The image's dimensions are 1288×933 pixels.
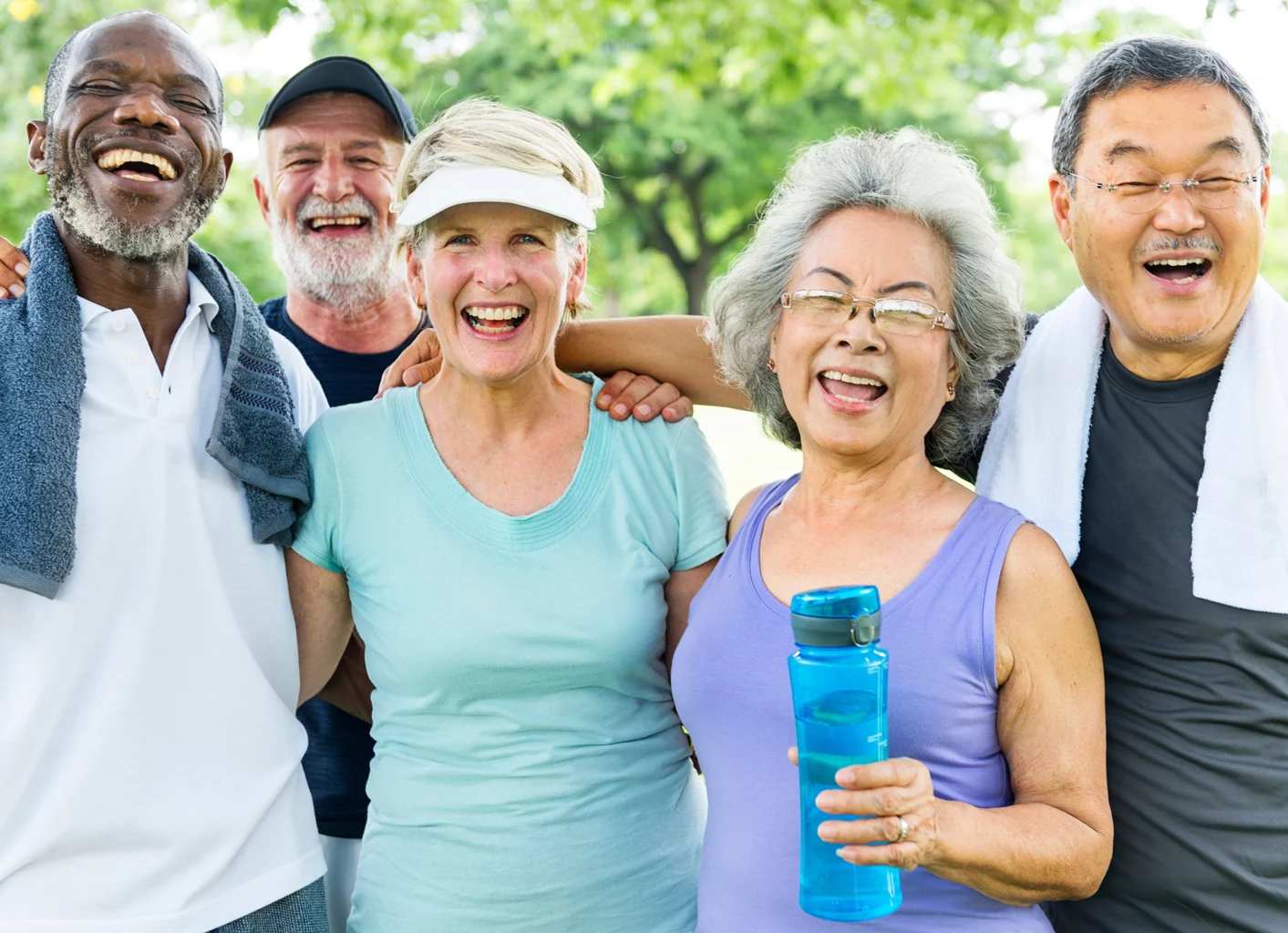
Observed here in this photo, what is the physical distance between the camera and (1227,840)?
2117mm

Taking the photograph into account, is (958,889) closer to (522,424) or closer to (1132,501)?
(1132,501)

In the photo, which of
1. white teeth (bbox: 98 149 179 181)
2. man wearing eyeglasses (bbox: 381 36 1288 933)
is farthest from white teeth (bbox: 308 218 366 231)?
man wearing eyeglasses (bbox: 381 36 1288 933)

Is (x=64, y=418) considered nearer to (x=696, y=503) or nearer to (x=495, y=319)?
(x=495, y=319)

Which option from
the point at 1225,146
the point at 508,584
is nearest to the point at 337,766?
the point at 508,584

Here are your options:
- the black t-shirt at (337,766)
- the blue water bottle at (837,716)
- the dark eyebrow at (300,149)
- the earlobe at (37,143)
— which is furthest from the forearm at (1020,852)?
the dark eyebrow at (300,149)

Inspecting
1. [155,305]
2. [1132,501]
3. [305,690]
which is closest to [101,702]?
[305,690]

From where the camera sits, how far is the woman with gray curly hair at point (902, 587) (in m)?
1.93

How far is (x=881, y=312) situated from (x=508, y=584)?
2.79ft

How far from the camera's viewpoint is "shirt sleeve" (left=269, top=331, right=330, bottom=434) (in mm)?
2705

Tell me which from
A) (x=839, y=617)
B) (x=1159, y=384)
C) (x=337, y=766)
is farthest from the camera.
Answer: (x=337, y=766)

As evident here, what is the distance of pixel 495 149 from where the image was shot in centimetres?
239

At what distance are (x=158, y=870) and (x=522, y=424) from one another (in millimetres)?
1054

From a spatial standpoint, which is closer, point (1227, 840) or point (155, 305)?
point (1227, 840)

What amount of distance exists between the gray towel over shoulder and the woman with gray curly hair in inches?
33.8
